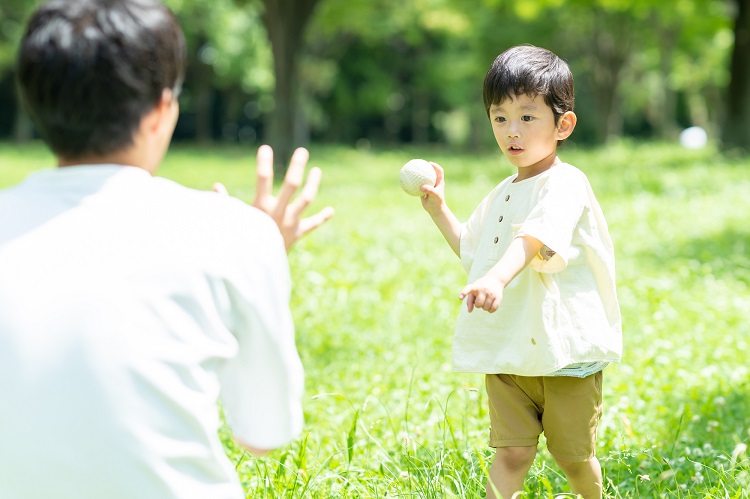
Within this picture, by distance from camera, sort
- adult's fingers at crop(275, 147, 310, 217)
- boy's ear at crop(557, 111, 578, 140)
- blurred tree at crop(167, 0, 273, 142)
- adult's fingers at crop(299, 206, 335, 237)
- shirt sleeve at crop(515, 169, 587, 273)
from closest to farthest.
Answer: adult's fingers at crop(275, 147, 310, 217) < adult's fingers at crop(299, 206, 335, 237) < shirt sleeve at crop(515, 169, 587, 273) < boy's ear at crop(557, 111, 578, 140) < blurred tree at crop(167, 0, 273, 142)

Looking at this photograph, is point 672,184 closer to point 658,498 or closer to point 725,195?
point 725,195

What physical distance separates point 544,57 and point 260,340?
4.63 feet

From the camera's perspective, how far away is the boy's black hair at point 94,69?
5.33ft

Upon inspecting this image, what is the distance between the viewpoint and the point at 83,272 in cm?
165

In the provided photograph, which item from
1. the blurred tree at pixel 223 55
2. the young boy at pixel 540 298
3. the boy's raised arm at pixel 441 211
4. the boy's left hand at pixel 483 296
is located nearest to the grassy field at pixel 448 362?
the young boy at pixel 540 298

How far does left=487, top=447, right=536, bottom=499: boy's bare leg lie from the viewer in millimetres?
2830

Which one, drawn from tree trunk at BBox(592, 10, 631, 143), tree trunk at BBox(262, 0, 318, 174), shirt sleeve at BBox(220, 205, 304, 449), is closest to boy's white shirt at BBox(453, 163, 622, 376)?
shirt sleeve at BBox(220, 205, 304, 449)

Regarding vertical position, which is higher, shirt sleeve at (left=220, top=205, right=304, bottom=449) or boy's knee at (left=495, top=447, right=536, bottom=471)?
shirt sleeve at (left=220, top=205, right=304, bottom=449)

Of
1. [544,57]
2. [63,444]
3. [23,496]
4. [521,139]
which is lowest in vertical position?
[23,496]

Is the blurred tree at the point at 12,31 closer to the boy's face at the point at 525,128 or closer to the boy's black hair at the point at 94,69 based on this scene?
→ the boy's face at the point at 525,128

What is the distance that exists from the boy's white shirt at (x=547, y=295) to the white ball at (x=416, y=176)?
0.68 feet

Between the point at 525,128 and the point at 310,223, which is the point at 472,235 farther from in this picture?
the point at 310,223

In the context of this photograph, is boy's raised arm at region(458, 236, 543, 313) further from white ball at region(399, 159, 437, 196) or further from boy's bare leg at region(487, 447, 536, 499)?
boy's bare leg at region(487, 447, 536, 499)

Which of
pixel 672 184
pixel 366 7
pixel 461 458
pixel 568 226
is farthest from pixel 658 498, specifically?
pixel 366 7
